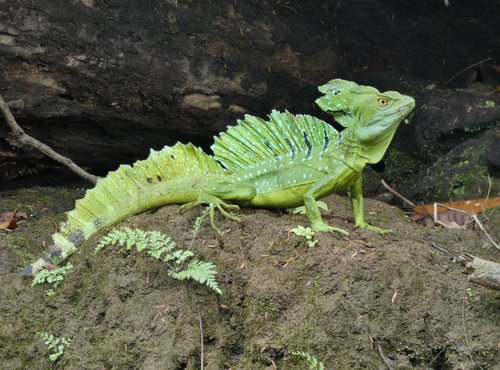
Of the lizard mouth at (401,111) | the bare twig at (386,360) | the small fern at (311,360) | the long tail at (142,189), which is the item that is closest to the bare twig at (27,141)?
the long tail at (142,189)

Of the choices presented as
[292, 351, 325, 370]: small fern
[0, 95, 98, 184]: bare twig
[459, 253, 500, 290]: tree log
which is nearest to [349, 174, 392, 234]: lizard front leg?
[459, 253, 500, 290]: tree log

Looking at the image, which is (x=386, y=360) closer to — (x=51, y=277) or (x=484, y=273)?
(x=484, y=273)

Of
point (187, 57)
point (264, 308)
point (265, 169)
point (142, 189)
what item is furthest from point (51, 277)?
point (187, 57)

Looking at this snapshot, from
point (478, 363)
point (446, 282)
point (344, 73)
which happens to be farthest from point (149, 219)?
point (344, 73)

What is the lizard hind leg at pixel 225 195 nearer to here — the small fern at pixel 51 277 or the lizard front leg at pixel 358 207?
the lizard front leg at pixel 358 207

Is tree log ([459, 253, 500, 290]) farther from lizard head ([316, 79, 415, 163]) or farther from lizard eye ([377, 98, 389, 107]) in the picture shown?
lizard eye ([377, 98, 389, 107])

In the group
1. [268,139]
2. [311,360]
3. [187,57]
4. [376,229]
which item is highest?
[187,57]
